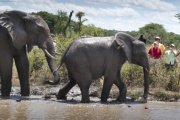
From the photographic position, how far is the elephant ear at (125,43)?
17078 mm

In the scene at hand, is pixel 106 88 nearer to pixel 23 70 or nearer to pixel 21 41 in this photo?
pixel 23 70

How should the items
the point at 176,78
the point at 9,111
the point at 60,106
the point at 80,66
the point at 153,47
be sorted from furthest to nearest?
the point at 153,47, the point at 176,78, the point at 80,66, the point at 60,106, the point at 9,111

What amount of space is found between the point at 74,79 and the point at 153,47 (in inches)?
184

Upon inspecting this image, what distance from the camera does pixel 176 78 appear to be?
1938 cm

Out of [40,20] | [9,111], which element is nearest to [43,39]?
[40,20]

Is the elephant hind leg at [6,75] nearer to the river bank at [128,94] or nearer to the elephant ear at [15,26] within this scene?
the elephant ear at [15,26]

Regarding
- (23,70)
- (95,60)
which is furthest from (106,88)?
(23,70)

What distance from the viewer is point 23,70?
17.7 m

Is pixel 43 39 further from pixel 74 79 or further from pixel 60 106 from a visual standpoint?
pixel 60 106

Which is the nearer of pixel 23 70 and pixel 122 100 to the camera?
pixel 122 100

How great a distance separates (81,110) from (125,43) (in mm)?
3280

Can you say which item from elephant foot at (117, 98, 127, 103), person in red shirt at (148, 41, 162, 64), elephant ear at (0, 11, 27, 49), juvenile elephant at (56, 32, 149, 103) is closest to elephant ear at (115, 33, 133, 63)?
juvenile elephant at (56, 32, 149, 103)

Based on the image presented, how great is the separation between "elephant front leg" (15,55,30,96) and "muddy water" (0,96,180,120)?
53cm

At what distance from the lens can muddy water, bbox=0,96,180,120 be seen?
13.4 m
